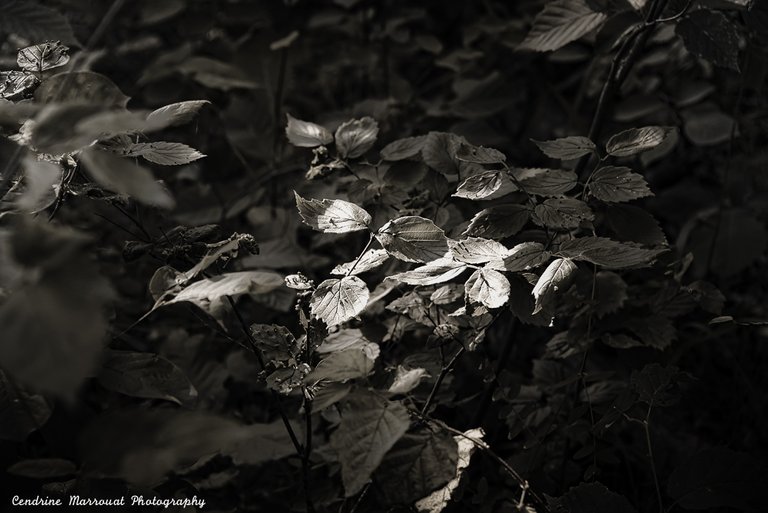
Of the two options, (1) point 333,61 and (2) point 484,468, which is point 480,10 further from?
(2) point 484,468

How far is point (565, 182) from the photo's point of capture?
0.95 meters

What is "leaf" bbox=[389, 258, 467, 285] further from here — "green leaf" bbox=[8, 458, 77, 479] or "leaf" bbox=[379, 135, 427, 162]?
"green leaf" bbox=[8, 458, 77, 479]

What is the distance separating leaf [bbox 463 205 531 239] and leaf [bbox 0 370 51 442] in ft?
1.91

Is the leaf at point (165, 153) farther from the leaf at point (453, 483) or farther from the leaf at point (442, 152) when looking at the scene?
the leaf at point (453, 483)

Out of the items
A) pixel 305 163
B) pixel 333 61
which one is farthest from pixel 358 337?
pixel 333 61

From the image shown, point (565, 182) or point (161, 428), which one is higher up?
point (565, 182)

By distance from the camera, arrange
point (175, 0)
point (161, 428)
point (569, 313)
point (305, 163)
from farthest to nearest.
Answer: point (175, 0) → point (305, 163) → point (569, 313) → point (161, 428)

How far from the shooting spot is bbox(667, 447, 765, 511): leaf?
0.95 m

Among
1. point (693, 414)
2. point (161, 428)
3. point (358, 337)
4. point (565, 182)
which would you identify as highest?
point (565, 182)

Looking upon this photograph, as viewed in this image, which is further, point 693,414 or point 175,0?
point 175,0

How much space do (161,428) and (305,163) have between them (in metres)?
0.97

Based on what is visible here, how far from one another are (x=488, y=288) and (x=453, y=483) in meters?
0.25

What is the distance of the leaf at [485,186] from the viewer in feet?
2.94

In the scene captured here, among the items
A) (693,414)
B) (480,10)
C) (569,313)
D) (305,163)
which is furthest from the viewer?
(480,10)
